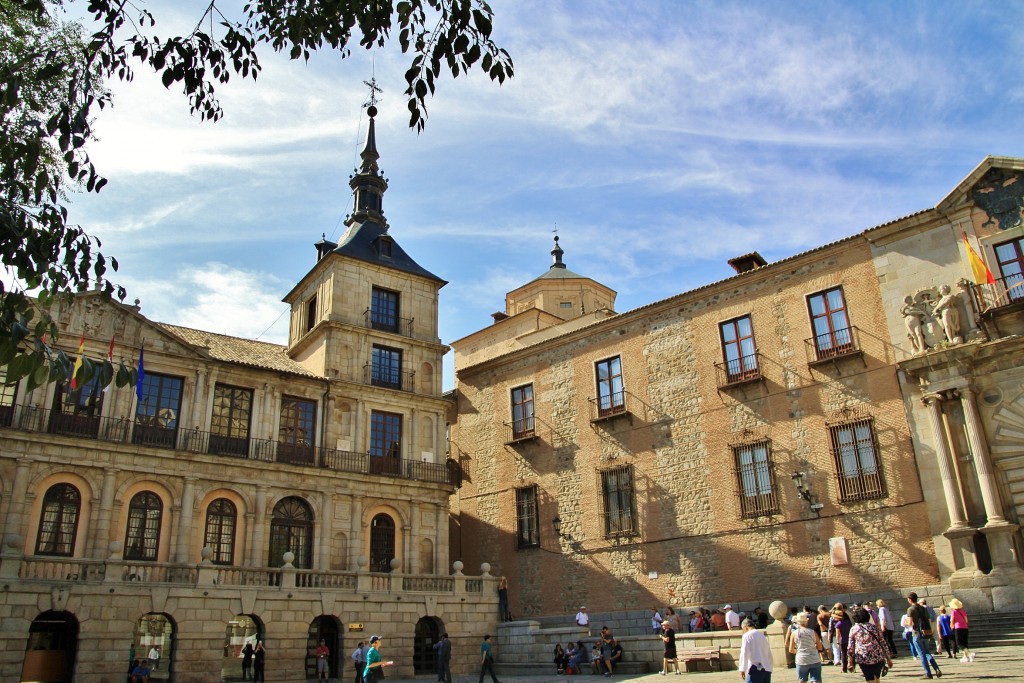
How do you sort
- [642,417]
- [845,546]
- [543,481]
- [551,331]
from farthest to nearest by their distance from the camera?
1. [551,331]
2. [543,481]
3. [642,417]
4. [845,546]

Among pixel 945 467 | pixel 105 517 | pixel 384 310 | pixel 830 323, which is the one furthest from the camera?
pixel 384 310

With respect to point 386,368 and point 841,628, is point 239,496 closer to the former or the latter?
point 386,368

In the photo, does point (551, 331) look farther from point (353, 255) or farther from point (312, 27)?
point (312, 27)

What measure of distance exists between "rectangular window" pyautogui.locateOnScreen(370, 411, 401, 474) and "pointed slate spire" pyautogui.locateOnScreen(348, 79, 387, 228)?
29.5 ft

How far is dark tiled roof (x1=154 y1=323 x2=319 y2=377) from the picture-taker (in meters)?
27.2

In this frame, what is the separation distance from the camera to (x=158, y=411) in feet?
82.2

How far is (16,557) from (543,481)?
16355 millimetres

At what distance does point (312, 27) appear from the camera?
7.49 m

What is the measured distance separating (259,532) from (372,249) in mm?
12074

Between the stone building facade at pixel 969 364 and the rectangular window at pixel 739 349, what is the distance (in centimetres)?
416

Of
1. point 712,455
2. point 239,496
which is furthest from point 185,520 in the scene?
A: point 712,455

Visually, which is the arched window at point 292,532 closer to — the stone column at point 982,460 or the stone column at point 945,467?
the stone column at point 945,467

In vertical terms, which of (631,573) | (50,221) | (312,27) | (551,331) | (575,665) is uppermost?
(551,331)

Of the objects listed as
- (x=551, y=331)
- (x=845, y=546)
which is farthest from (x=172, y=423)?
(x=845, y=546)
